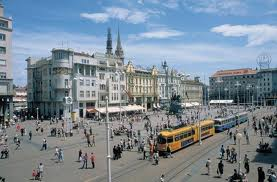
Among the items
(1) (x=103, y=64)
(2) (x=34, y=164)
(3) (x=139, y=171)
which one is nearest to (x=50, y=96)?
(1) (x=103, y=64)

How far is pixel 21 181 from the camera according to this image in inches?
992

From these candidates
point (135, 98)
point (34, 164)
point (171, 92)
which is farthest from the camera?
point (171, 92)

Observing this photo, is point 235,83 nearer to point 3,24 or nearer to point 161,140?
point 3,24

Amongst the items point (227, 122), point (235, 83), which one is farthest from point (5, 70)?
point (235, 83)

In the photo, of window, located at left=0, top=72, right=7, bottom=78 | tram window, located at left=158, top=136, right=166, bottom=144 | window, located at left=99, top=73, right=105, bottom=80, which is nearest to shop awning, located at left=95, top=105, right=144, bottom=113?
window, located at left=99, top=73, right=105, bottom=80

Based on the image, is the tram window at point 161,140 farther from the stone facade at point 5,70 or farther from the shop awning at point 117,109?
the shop awning at point 117,109

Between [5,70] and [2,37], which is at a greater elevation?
[2,37]

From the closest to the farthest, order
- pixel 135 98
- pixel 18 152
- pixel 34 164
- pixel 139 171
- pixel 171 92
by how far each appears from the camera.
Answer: pixel 139 171
pixel 34 164
pixel 18 152
pixel 135 98
pixel 171 92

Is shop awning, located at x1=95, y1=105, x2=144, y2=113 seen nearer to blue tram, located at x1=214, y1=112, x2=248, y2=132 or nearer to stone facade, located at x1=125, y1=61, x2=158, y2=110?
stone facade, located at x1=125, y1=61, x2=158, y2=110

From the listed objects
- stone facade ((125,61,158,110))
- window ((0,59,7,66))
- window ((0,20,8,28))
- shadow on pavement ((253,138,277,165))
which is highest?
window ((0,20,8,28))

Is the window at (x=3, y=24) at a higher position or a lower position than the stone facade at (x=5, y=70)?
higher

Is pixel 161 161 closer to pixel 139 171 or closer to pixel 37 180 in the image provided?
pixel 139 171

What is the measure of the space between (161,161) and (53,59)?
173ft

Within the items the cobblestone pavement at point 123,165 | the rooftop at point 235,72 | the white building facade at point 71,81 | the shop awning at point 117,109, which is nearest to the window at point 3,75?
the white building facade at point 71,81
